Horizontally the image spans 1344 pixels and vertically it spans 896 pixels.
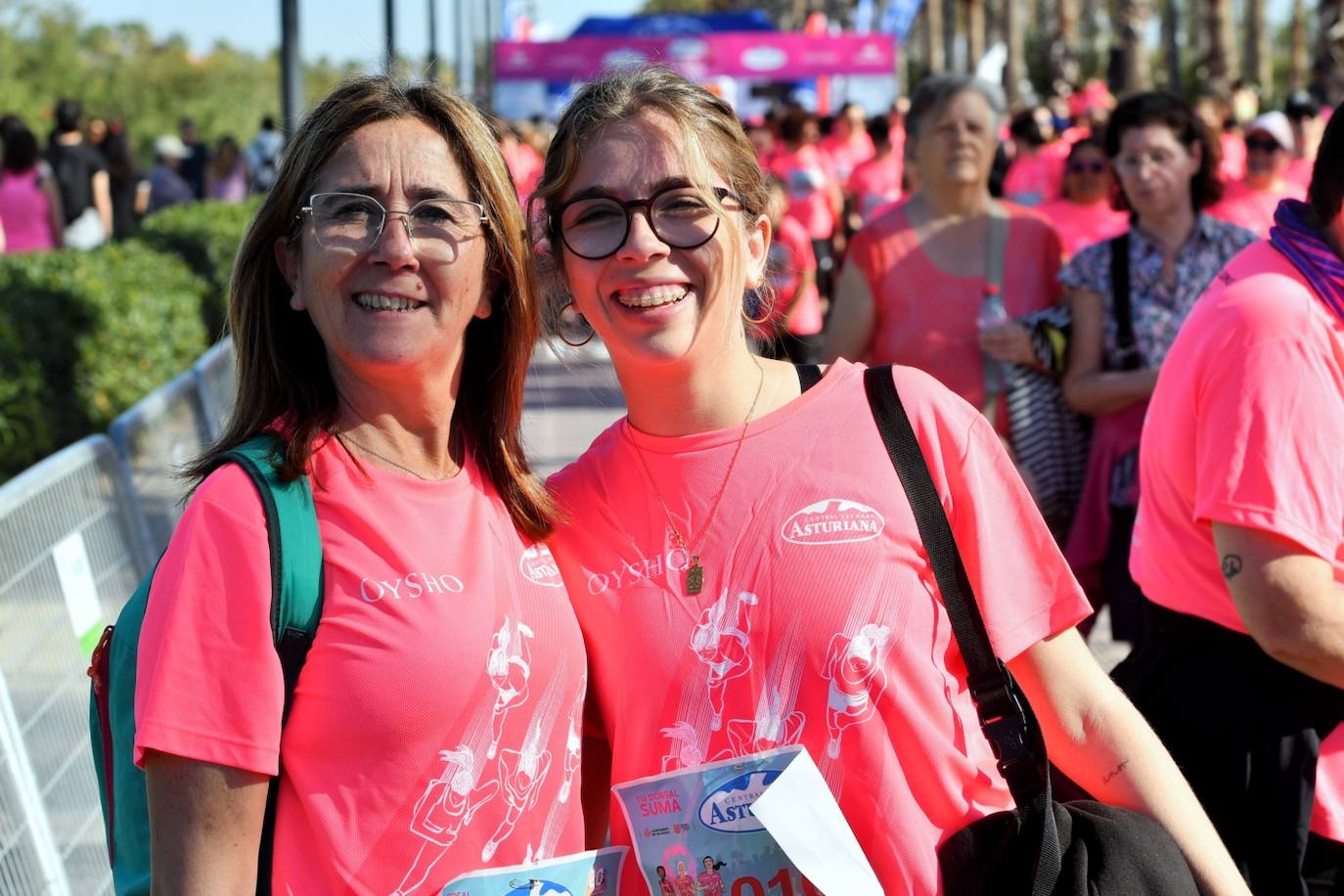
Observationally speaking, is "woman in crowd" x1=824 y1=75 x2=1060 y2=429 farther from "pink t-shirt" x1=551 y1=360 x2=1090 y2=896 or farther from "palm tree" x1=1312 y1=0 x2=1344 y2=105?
"palm tree" x1=1312 y1=0 x2=1344 y2=105

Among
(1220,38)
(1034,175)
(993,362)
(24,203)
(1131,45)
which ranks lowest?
(24,203)

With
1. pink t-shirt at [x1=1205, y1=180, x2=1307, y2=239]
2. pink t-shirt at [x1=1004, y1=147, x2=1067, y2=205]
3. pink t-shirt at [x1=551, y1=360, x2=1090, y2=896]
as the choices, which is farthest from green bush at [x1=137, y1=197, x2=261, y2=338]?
pink t-shirt at [x1=551, y1=360, x2=1090, y2=896]

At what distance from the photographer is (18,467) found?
28.1 ft

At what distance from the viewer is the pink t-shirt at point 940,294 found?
533cm

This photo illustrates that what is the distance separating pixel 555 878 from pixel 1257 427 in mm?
1348

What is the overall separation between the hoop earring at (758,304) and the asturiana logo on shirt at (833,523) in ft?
2.21

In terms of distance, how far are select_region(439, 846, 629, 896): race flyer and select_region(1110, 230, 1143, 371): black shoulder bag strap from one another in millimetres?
3238

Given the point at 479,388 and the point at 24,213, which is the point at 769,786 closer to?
the point at 479,388

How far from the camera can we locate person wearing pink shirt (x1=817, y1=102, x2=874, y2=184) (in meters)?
18.3

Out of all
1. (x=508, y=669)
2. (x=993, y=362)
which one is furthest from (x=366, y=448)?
(x=993, y=362)

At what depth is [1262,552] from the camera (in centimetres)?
258

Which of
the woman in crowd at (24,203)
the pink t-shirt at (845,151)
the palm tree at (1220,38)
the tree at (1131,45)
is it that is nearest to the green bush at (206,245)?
the woman in crowd at (24,203)

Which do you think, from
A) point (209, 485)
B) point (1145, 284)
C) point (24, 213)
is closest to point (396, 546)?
point (209, 485)

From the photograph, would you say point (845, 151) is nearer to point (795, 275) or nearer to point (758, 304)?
point (795, 275)
